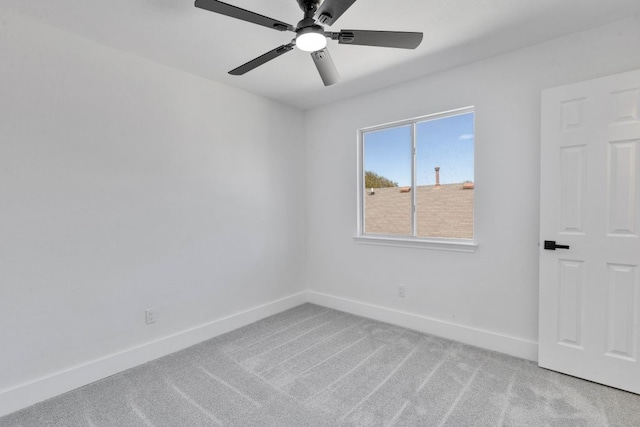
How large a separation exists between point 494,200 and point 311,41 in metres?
1.97

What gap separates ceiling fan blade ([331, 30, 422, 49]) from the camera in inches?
64.8

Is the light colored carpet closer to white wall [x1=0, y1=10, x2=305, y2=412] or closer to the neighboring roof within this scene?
white wall [x1=0, y1=10, x2=305, y2=412]

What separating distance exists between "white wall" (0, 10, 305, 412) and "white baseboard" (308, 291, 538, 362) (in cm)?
99

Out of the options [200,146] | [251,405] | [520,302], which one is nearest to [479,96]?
[520,302]

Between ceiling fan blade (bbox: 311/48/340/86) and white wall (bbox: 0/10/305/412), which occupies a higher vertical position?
ceiling fan blade (bbox: 311/48/340/86)

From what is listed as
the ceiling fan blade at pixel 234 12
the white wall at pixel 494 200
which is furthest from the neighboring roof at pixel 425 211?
the ceiling fan blade at pixel 234 12

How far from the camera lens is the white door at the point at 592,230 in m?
2.00

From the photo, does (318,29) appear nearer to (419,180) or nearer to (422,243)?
(419,180)

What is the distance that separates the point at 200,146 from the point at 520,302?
3.10 metres

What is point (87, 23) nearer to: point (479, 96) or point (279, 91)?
point (279, 91)

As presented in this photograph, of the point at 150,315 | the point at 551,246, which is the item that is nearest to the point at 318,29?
the point at 551,246

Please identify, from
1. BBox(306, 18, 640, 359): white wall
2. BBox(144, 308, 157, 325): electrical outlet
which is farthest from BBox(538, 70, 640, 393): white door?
BBox(144, 308, 157, 325): electrical outlet

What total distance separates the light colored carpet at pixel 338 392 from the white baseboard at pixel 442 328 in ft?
0.34

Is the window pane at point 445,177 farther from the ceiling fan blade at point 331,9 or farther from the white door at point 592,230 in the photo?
the ceiling fan blade at point 331,9
